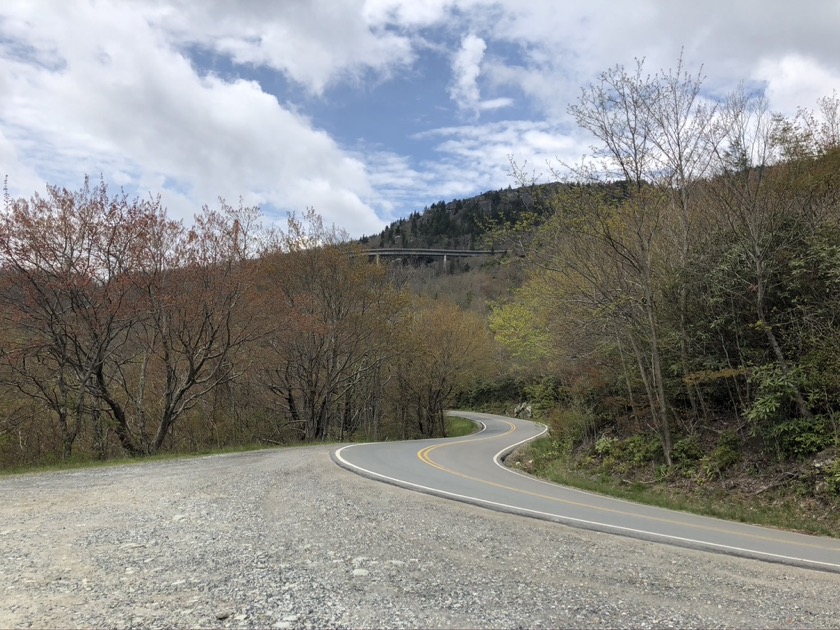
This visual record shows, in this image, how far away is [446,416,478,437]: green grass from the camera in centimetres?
4006

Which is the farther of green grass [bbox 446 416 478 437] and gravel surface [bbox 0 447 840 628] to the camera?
green grass [bbox 446 416 478 437]

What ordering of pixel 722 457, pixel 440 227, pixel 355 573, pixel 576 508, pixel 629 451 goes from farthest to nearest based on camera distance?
1. pixel 440 227
2. pixel 629 451
3. pixel 722 457
4. pixel 576 508
5. pixel 355 573

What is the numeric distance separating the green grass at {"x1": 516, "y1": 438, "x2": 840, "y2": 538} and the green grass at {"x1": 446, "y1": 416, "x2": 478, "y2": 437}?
23559 millimetres

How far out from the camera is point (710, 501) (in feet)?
37.9

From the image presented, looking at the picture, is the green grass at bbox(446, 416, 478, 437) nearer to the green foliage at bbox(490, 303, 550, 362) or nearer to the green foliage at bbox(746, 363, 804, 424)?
the green foliage at bbox(490, 303, 550, 362)

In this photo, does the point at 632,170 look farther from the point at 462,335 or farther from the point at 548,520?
the point at 462,335

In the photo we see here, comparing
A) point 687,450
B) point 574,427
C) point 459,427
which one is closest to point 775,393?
point 687,450

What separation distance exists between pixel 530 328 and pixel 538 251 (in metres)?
12.4

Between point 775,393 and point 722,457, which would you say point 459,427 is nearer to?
point 722,457

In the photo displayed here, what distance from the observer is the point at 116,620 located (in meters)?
4.33

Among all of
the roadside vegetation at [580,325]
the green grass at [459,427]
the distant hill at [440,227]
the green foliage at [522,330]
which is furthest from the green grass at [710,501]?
the distant hill at [440,227]

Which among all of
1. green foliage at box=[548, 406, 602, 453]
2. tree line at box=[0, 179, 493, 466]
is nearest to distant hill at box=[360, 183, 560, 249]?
tree line at box=[0, 179, 493, 466]

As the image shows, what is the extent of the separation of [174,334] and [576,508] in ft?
59.9

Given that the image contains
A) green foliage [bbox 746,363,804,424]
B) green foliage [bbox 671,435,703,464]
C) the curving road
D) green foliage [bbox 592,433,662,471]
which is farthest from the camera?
green foliage [bbox 592,433,662,471]
